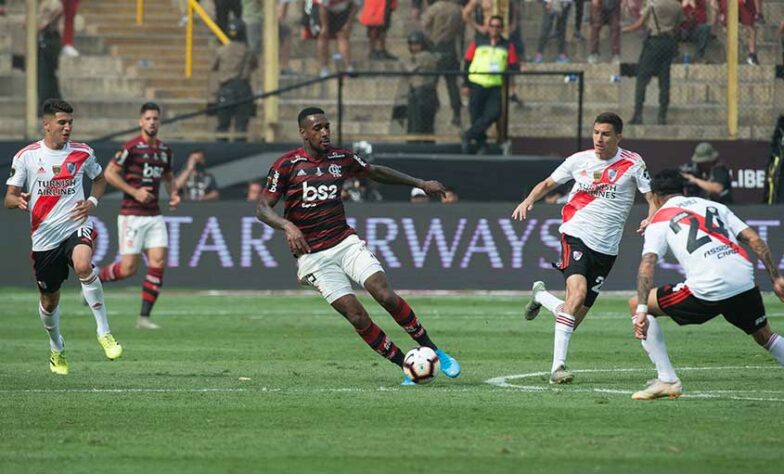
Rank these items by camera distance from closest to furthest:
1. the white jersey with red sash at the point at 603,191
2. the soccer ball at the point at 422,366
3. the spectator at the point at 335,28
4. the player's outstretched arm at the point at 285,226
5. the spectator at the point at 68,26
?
1. the player's outstretched arm at the point at 285,226
2. the soccer ball at the point at 422,366
3. the white jersey with red sash at the point at 603,191
4. the spectator at the point at 335,28
5. the spectator at the point at 68,26

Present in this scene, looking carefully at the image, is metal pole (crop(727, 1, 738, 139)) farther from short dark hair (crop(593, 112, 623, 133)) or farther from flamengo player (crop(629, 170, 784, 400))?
flamengo player (crop(629, 170, 784, 400))

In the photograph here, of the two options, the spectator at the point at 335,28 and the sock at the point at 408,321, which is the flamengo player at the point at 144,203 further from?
the spectator at the point at 335,28

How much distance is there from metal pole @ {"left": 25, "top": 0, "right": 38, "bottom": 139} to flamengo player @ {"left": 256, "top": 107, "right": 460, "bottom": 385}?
14.8 meters

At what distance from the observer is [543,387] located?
1210cm

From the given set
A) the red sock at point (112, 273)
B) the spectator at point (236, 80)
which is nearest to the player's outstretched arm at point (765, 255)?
the red sock at point (112, 273)

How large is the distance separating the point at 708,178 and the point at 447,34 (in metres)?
5.15

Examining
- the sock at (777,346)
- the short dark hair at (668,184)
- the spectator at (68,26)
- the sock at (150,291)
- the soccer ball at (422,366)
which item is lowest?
the sock at (150,291)

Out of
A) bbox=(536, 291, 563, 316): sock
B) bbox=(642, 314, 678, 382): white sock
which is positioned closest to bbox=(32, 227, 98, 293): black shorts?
bbox=(536, 291, 563, 316): sock

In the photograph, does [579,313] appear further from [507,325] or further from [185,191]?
[185,191]

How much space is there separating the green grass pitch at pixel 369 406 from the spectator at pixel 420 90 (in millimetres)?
8376

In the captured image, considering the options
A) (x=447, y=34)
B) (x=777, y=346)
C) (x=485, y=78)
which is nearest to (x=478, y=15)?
(x=447, y=34)

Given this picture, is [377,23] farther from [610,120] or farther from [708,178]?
[610,120]

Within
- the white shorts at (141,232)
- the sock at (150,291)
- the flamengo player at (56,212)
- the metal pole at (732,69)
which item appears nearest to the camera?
the flamengo player at (56,212)

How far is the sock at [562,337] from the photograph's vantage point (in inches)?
492
